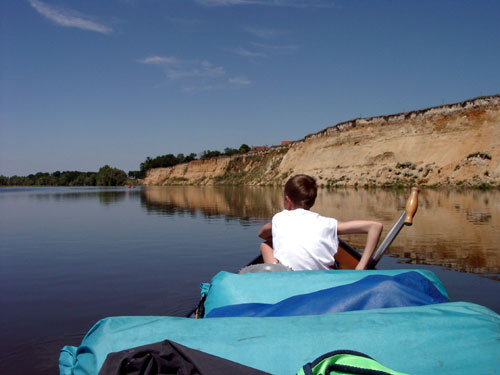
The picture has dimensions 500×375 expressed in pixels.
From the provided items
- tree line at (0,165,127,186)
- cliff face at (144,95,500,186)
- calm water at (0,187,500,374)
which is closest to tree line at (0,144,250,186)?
tree line at (0,165,127,186)

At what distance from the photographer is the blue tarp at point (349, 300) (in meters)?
2.31

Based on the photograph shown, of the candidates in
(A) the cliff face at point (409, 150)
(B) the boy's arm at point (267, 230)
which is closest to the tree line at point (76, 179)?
(A) the cliff face at point (409, 150)

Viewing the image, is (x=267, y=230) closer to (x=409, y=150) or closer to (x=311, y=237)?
(x=311, y=237)

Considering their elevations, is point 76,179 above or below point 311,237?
above

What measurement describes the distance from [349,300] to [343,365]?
0.76 metres

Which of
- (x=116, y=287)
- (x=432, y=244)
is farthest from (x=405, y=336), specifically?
(x=432, y=244)

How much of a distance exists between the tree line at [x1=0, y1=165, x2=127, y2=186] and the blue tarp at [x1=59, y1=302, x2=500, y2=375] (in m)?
133

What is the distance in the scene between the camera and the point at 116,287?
7.05 m

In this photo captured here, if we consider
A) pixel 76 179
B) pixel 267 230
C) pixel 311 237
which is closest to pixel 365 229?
pixel 311 237

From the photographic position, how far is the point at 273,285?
9.10 feet

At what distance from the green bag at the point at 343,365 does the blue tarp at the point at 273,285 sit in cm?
98

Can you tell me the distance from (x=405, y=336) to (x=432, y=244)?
8.91 m

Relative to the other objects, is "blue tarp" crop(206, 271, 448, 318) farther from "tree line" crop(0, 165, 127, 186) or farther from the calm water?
"tree line" crop(0, 165, 127, 186)

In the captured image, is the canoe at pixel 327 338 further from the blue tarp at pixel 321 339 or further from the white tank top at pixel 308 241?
the white tank top at pixel 308 241
